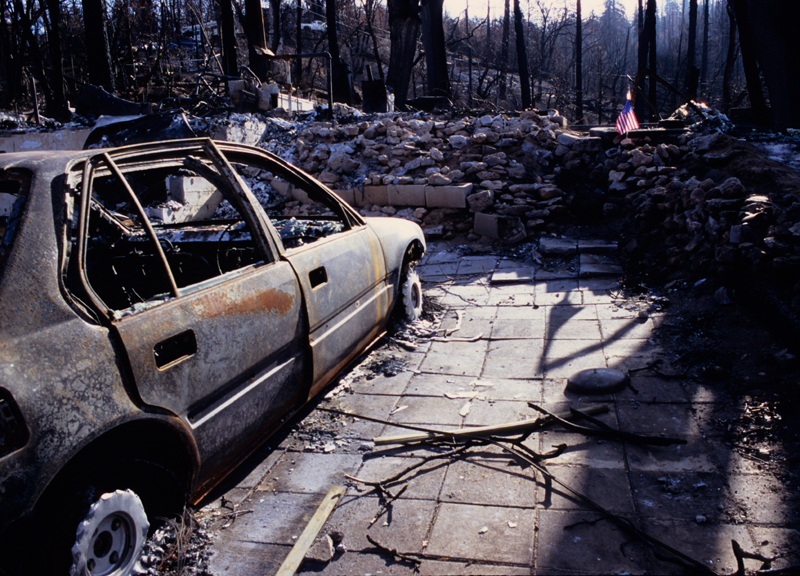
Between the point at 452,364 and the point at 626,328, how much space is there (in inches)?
65.2

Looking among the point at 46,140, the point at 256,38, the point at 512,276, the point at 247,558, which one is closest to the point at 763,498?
the point at 247,558

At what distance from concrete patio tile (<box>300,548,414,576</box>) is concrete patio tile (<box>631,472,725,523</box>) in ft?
3.60

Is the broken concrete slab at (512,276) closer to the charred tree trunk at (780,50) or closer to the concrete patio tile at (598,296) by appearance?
the concrete patio tile at (598,296)

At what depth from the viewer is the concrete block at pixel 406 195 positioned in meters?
8.88

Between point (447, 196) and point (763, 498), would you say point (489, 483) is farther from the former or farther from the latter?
point (447, 196)

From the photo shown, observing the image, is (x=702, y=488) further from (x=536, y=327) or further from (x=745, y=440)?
(x=536, y=327)

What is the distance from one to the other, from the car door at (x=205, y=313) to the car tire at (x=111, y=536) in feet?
1.11

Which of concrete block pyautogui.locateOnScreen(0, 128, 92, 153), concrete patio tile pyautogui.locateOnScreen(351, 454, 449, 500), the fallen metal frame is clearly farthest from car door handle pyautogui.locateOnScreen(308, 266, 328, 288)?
concrete block pyautogui.locateOnScreen(0, 128, 92, 153)

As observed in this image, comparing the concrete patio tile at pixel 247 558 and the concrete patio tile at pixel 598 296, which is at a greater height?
the concrete patio tile at pixel 598 296

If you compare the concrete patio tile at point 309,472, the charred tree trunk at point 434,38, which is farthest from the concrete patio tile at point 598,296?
the charred tree trunk at point 434,38

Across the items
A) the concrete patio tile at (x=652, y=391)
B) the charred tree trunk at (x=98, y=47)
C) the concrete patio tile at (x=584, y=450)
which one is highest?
the charred tree trunk at (x=98, y=47)

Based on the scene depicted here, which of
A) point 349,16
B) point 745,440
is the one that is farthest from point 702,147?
point 349,16

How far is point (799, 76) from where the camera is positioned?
10148 millimetres

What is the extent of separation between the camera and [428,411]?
11.2 feet
